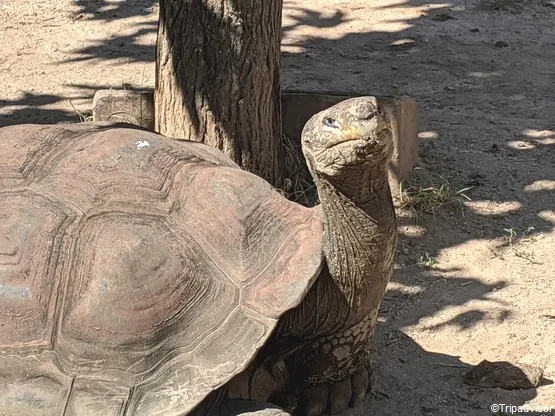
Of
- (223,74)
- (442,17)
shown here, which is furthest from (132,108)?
(442,17)

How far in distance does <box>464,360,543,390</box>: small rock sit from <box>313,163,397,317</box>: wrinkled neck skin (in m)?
0.71

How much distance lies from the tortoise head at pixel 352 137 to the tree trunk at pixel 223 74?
5.33 feet

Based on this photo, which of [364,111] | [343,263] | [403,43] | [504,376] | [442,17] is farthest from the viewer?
[442,17]

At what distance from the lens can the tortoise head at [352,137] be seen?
2.69m

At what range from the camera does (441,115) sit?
20.6 feet

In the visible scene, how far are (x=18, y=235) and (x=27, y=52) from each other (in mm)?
4698

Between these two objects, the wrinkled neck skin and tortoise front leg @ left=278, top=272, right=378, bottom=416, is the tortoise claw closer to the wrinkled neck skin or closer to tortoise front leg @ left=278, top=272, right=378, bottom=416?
tortoise front leg @ left=278, top=272, right=378, bottom=416

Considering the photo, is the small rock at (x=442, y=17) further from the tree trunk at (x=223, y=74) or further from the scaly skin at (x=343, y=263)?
the scaly skin at (x=343, y=263)

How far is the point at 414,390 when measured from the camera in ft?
11.9

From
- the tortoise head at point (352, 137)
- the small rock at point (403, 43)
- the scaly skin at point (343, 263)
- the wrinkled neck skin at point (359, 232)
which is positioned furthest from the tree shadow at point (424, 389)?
the small rock at point (403, 43)

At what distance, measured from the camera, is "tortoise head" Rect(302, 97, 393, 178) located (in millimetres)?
2691

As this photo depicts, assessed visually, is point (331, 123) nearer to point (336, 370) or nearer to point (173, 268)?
point (173, 268)

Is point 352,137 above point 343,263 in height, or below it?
above

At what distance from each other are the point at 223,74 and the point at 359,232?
Answer: 164 centimetres
